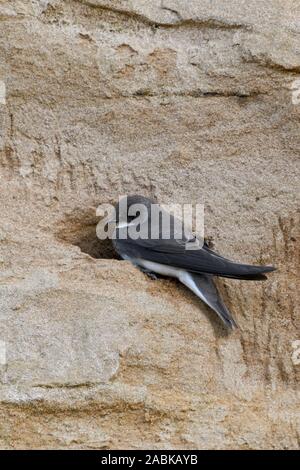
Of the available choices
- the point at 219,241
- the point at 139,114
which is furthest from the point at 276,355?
the point at 139,114

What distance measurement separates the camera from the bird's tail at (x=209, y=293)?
10.5 feet

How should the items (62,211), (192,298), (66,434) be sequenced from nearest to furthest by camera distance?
(66,434), (192,298), (62,211)

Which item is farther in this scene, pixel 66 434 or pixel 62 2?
pixel 62 2

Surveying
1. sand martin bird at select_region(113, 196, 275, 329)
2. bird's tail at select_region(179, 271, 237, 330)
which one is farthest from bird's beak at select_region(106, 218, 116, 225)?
bird's tail at select_region(179, 271, 237, 330)

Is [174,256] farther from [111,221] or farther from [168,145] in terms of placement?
[168,145]

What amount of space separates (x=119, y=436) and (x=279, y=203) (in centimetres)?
105

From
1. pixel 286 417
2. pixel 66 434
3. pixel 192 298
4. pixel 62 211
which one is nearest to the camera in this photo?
pixel 66 434

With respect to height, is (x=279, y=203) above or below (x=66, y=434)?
above

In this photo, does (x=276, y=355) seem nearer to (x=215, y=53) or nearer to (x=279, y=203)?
(x=279, y=203)

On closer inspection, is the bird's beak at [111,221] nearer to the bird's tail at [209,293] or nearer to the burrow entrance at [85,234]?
the burrow entrance at [85,234]

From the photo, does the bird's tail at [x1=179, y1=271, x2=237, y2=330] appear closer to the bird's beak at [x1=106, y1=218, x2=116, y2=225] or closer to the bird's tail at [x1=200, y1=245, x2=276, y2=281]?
the bird's tail at [x1=200, y1=245, x2=276, y2=281]

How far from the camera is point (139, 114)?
357 centimetres

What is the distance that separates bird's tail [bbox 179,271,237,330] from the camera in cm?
319

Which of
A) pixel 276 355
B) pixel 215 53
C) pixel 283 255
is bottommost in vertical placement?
pixel 276 355
